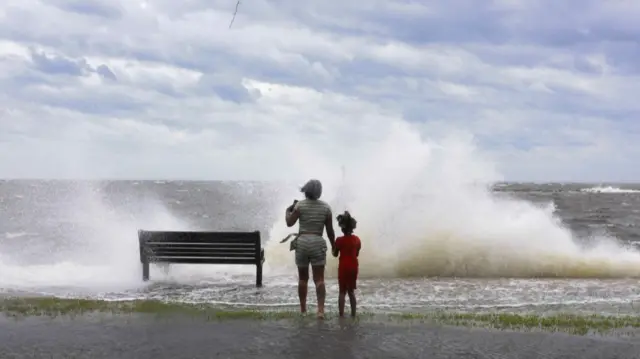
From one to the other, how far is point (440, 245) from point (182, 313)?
917 centimetres

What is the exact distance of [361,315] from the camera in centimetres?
944

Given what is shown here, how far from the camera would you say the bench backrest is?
12859 millimetres

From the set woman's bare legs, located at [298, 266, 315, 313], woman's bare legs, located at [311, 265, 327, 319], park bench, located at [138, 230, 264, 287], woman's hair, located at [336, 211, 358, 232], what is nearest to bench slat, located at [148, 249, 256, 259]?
park bench, located at [138, 230, 264, 287]

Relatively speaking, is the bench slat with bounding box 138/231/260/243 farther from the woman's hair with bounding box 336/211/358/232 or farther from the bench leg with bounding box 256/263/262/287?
the woman's hair with bounding box 336/211/358/232

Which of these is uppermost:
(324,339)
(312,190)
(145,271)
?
(312,190)

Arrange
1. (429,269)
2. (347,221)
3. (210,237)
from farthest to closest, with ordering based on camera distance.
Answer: (429,269)
(210,237)
(347,221)

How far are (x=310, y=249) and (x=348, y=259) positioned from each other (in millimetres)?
557

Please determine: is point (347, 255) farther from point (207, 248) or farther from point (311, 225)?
point (207, 248)

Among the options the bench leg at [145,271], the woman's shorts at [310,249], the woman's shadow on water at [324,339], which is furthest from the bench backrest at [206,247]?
the woman's shadow on water at [324,339]

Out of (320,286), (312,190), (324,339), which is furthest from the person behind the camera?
(320,286)

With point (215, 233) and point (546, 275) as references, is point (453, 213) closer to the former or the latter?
point (546, 275)

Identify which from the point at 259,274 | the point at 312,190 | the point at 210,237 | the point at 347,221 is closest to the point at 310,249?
the point at 347,221

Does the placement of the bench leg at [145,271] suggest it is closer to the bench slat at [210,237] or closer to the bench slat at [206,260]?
the bench slat at [206,260]

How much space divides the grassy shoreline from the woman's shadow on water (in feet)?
1.37
